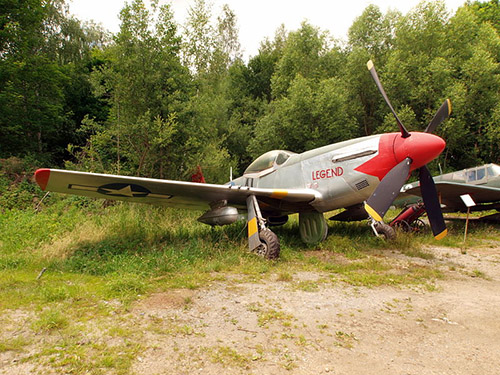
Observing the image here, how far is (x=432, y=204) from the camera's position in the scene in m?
5.38

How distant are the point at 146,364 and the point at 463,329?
289 centimetres

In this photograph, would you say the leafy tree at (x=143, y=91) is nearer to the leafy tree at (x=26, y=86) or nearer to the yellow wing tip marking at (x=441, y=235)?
the leafy tree at (x=26, y=86)

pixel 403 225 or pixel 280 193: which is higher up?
pixel 280 193

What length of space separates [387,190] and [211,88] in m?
15.0

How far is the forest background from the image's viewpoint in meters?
10.1

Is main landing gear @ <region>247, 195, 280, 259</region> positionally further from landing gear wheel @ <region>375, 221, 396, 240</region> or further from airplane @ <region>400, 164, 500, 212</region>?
airplane @ <region>400, 164, 500, 212</region>

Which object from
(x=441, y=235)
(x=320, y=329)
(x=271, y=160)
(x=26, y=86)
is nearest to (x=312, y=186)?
(x=271, y=160)

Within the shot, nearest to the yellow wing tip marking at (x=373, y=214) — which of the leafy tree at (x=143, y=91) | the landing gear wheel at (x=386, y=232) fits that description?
the landing gear wheel at (x=386, y=232)

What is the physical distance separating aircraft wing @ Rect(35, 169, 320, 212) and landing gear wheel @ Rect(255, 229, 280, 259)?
96cm

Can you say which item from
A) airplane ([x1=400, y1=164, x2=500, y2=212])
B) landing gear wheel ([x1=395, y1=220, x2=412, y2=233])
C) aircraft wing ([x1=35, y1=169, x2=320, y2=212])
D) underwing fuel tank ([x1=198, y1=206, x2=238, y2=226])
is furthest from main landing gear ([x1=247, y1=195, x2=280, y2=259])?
airplane ([x1=400, y1=164, x2=500, y2=212])

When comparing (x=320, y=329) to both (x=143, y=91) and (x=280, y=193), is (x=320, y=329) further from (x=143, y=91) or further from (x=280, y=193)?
(x=143, y=91)

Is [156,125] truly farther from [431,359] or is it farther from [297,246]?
[431,359]

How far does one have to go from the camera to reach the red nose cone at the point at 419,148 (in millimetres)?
4676

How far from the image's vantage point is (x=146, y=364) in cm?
197
